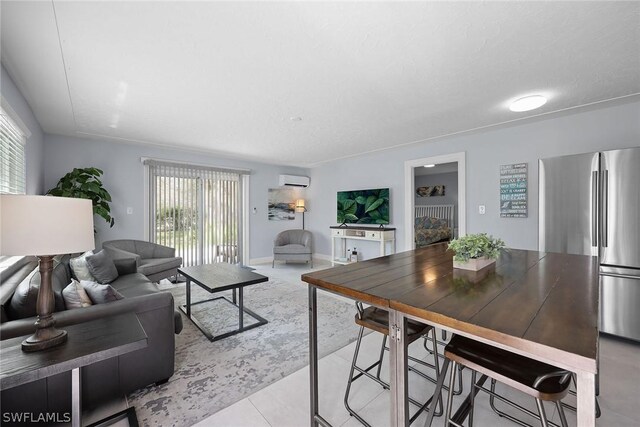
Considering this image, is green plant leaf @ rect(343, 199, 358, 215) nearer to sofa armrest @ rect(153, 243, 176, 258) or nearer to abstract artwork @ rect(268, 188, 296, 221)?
abstract artwork @ rect(268, 188, 296, 221)

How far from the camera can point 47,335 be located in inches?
48.3

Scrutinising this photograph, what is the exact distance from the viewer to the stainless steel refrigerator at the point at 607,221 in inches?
94.6

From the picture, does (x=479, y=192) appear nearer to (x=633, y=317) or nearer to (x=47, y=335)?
(x=633, y=317)

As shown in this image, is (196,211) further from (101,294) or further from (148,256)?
(101,294)

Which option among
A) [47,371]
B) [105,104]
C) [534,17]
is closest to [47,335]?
[47,371]

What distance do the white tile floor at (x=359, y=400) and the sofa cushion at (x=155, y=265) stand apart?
8.92ft

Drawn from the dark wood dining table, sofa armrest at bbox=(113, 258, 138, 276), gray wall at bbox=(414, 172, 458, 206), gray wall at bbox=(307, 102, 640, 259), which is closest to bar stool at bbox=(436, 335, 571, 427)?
the dark wood dining table

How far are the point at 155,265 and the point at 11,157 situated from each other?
1.90m

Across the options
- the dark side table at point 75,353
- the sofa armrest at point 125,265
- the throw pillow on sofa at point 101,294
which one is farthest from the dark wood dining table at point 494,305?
the sofa armrest at point 125,265

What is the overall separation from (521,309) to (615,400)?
1682 millimetres

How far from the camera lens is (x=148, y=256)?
14.1ft

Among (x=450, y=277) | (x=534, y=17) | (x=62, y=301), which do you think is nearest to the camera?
(x=450, y=277)

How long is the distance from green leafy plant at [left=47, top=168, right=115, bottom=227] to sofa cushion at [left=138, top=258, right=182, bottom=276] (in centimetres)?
81

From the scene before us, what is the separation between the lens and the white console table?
5062mm
